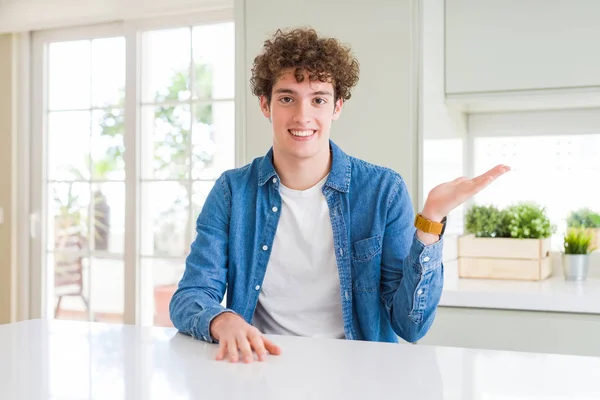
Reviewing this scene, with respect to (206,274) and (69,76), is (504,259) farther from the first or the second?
(69,76)

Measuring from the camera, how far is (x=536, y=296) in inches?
86.7

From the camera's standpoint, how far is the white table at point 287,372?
926 mm

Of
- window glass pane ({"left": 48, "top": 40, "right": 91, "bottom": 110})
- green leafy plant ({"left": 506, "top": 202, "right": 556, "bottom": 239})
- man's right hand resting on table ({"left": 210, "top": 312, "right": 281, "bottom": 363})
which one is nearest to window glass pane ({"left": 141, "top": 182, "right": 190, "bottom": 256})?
window glass pane ({"left": 48, "top": 40, "right": 91, "bottom": 110})

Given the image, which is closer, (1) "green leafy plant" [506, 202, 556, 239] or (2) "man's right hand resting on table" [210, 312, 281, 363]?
(2) "man's right hand resting on table" [210, 312, 281, 363]

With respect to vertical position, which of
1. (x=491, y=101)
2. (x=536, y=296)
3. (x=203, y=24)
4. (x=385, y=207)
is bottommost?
(x=536, y=296)

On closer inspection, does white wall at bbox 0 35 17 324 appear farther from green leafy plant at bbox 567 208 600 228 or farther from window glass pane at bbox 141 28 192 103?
green leafy plant at bbox 567 208 600 228

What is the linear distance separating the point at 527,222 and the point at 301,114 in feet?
4.53

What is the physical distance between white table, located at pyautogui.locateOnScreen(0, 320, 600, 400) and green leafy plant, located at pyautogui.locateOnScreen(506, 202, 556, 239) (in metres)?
1.55

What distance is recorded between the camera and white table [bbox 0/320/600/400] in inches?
36.5

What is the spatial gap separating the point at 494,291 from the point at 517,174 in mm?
913

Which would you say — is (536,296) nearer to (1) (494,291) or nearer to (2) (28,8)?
(1) (494,291)

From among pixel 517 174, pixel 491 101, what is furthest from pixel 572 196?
pixel 491 101

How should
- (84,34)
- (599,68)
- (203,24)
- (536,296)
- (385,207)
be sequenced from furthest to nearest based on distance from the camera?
1. (84,34)
2. (203,24)
3. (599,68)
4. (536,296)
5. (385,207)

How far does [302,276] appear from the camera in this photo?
164cm
